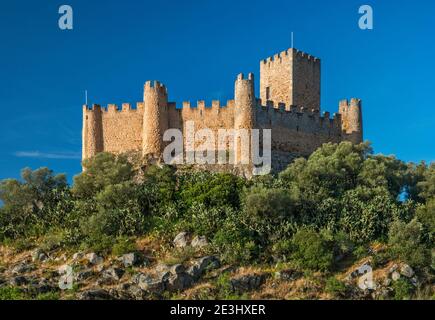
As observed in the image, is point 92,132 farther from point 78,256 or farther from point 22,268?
point 22,268

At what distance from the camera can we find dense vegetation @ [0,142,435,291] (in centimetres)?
3653

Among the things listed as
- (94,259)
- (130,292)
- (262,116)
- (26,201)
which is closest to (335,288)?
(130,292)

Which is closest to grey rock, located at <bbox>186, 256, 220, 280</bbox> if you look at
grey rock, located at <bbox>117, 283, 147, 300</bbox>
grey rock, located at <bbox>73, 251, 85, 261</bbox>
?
grey rock, located at <bbox>117, 283, 147, 300</bbox>

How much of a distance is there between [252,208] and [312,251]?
14.7ft

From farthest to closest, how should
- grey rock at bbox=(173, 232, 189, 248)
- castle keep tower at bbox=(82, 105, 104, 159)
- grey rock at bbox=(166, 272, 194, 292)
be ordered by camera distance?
castle keep tower at bbox=(82, 105, 104, 159) < grey rock at bbox=(173, 232, 189, 248) < grey rock at bbox=(166, 272, 194, 292)

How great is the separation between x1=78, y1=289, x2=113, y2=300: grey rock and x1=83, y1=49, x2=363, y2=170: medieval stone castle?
1416 centimetres

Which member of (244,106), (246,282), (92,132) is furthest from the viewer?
(92,132)

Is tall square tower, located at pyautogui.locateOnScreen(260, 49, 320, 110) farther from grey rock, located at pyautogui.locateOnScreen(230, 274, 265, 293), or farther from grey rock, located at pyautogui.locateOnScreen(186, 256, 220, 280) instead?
grey rock, located at pyautogui.locateOnScreen(230, 274, 265, 293)

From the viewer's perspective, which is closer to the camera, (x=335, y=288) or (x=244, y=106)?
(x=335, y=288)

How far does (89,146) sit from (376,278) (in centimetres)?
2285

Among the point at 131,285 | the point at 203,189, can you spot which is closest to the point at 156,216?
the point at 203,189

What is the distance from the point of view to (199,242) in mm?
36875

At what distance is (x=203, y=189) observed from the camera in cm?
4128

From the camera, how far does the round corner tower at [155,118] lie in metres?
46.2
